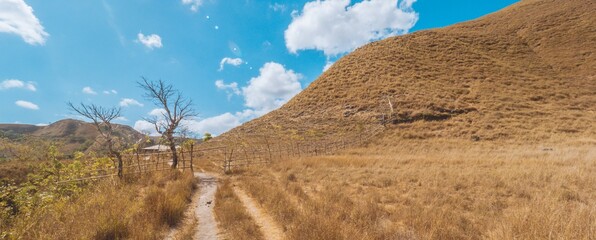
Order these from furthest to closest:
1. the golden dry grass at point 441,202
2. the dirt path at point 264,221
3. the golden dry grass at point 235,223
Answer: the dirt path at point 264,221
the golden dry grass at point 235,223
the golden dry grass at point 441,202

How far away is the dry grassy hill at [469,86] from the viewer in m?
29.6

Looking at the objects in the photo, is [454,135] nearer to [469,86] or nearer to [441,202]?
[469,86]

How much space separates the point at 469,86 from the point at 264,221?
4245 centimetres

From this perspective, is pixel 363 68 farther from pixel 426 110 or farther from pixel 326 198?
pixel 326 198

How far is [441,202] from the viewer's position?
26.7ft

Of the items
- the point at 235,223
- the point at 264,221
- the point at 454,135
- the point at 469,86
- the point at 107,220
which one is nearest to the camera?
the point at 107,220

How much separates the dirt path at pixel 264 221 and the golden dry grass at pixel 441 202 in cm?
26

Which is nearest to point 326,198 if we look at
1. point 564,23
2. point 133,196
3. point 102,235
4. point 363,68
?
point 102,235

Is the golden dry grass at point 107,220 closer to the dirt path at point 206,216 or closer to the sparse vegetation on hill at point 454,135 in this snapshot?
the dirt path at point 206,216

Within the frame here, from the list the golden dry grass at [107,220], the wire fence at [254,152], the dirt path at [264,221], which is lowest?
the dirt path at [264,221]

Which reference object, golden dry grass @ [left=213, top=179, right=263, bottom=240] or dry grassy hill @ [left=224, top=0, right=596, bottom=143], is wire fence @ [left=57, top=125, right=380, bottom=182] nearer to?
dry grassy hill @ [left=224, top=0, right=596, bottom=143]

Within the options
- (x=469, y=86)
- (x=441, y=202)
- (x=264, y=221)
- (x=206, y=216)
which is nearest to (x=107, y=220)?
(x=206, y=216)

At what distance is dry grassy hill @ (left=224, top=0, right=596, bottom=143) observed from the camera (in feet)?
97.1

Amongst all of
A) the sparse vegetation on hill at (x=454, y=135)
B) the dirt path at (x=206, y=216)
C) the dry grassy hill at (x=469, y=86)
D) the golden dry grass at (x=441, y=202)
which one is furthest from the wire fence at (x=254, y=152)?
the golden dry grass at (x=441, y=202)
